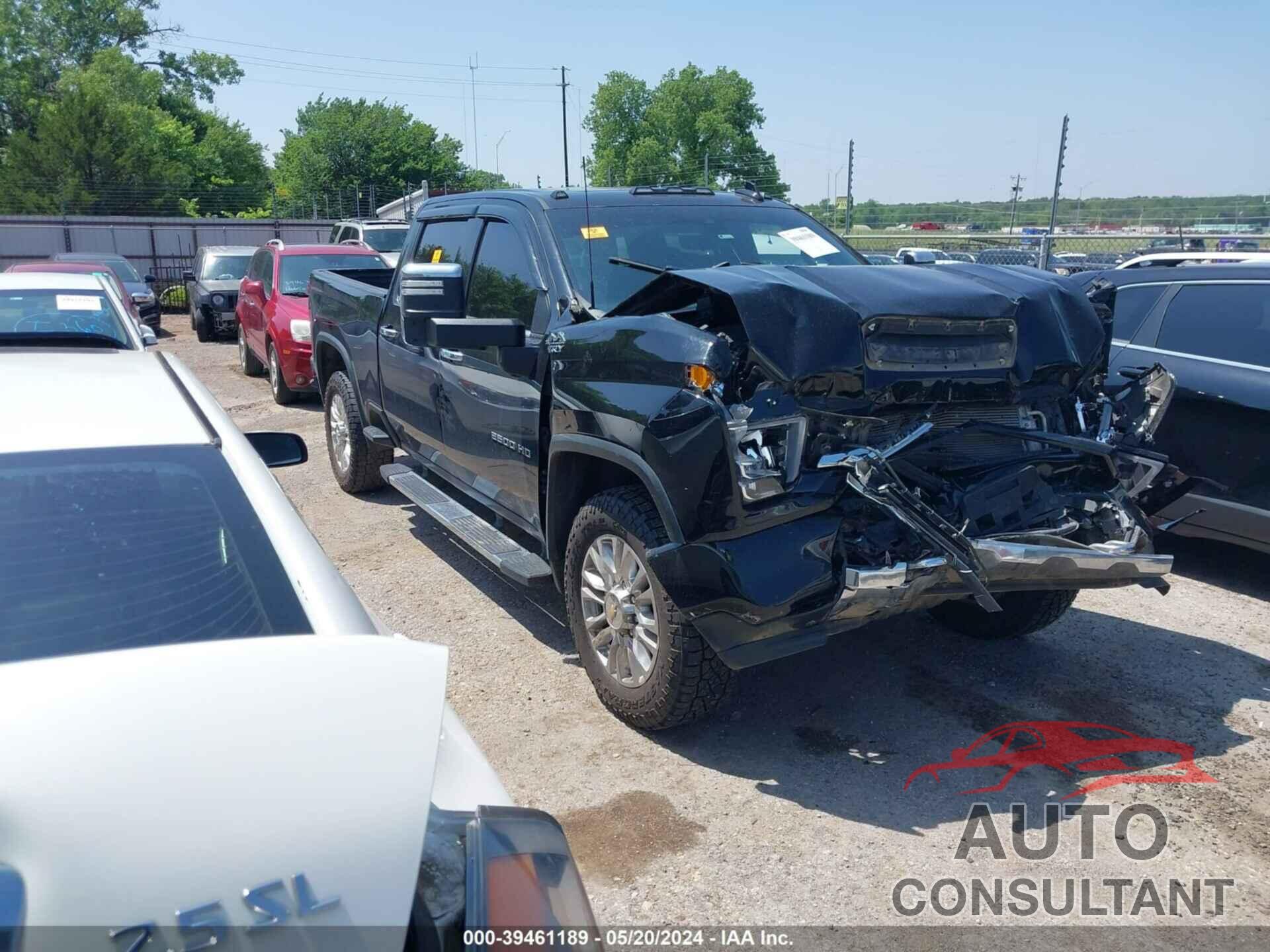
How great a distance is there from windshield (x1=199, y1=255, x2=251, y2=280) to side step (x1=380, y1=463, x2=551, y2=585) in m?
14.1

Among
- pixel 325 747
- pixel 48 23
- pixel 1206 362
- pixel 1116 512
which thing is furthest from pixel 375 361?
pixel 48 23

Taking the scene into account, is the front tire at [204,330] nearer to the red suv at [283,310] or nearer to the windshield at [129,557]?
the red suv at [283,310]

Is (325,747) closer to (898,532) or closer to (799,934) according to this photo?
(799,934)

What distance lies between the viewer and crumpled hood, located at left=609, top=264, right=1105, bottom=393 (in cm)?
342

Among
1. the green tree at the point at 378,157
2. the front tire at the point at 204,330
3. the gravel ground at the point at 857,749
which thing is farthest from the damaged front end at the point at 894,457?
the green tree at the point at 378,157

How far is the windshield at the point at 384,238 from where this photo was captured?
757 inches

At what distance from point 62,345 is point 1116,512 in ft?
15.9

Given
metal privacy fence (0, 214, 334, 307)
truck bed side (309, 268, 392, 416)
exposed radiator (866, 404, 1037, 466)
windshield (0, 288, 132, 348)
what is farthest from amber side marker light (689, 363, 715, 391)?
metal privacy fence (0, 214, 334, 307)

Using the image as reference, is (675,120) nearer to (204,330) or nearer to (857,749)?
(204,330)

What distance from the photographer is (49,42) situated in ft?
199

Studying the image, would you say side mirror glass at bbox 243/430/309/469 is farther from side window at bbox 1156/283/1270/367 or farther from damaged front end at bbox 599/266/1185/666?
side window at bbox 1156/283/1270/367

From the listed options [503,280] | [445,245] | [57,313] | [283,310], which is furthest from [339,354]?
[283,310]

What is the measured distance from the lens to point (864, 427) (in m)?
3.57

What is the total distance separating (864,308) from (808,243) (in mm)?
1711
